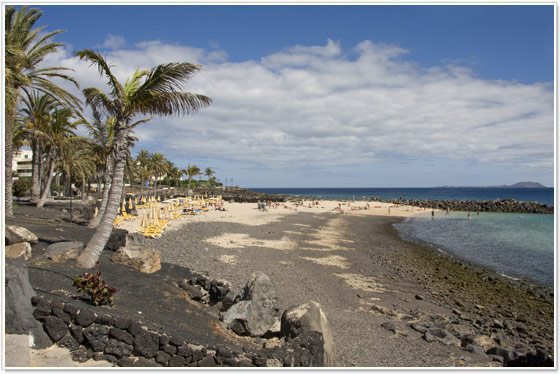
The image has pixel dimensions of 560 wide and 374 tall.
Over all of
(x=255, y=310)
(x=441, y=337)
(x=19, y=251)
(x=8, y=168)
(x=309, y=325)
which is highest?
(x=8, y=168)

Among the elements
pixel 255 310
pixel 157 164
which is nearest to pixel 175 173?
pixel 157 164

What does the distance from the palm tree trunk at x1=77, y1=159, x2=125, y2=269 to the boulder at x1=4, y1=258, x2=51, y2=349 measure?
3319 millimetres

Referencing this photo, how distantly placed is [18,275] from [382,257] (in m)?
18.6

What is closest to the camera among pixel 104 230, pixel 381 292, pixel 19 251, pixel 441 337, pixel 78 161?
pixel 19 251

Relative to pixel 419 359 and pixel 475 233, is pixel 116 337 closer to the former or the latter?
pixel 419 359

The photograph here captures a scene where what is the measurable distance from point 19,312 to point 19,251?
3.73 meters

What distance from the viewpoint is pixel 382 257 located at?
20.9 m

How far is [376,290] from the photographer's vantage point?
1398 cm

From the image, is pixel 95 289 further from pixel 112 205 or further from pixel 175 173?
pixel 175 173

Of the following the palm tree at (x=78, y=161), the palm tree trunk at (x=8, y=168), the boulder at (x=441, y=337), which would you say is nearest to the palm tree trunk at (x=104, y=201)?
the palm tree trunk at (x=8, y=168)

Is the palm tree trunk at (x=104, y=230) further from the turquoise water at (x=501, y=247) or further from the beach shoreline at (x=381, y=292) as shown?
the turquoise water at (x=501, y=247)

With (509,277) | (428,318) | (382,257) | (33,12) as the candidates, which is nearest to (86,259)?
(428,318)

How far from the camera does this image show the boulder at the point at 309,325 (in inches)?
284

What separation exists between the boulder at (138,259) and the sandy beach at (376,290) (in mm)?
2149
